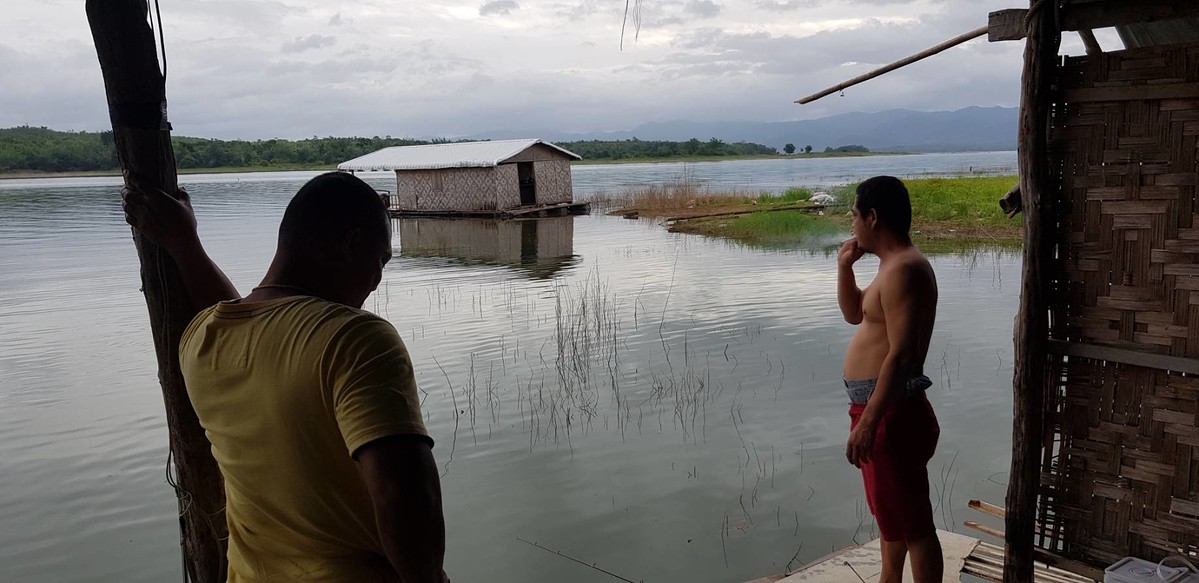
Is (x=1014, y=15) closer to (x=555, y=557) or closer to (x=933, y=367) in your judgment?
(x=555, y=557)

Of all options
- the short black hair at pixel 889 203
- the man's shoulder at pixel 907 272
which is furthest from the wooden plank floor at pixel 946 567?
the short black hair at pixel 889 203

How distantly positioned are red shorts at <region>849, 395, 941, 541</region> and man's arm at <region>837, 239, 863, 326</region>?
0.46 metres

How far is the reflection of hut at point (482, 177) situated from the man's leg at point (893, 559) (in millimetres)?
24953

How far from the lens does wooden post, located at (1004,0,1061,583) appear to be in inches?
105

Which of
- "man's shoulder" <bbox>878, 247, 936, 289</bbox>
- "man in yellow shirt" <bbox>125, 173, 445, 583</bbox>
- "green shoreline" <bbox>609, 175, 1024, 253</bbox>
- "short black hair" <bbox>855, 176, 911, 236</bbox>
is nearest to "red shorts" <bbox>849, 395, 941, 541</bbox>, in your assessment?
"man's shoulder" <bbox>878, 247, 936, 289</bbox>

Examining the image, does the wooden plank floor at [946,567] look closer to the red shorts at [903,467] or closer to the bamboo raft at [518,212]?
the red shorts at [903,467]

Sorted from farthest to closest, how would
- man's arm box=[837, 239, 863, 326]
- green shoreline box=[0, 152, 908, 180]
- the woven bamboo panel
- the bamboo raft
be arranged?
1. green shoreline box=[0, 152, 908, 180]
2. the woven bamboo panel
3. the bamboo raft
4. man's arm box=[837, 239, 863, 326]

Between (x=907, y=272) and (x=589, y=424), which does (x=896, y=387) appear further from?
(x=589, y=424)

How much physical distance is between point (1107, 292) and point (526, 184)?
91.1ft

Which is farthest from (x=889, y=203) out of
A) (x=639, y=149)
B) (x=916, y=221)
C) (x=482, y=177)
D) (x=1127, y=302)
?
(x=639, y=149)

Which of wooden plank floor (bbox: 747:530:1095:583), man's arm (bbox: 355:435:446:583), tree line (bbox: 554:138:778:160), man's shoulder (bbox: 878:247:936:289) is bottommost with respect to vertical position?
wooden plank floor (bbox: 747:530:1095:583)

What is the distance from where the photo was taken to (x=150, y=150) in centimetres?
223

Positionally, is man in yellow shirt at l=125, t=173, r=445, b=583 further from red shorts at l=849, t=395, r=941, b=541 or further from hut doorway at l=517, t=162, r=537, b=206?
hut doorway at l=517, t=162, r=537, b=206

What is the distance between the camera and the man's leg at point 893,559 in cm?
312
